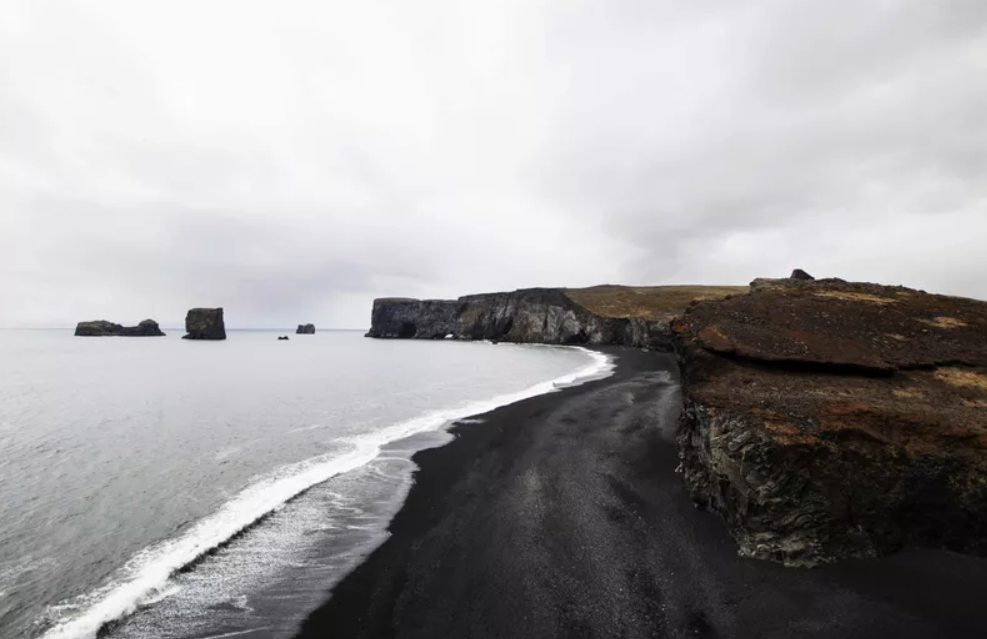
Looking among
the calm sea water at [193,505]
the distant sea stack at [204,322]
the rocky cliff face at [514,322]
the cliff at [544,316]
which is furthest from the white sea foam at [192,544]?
the distant sea stack at [204,322]

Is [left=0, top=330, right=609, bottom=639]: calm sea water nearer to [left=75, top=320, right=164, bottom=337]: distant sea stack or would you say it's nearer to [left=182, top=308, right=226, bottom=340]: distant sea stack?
[left=182, top=308, right=226, bottom=340]: distant sea stack

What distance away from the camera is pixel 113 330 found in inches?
6801

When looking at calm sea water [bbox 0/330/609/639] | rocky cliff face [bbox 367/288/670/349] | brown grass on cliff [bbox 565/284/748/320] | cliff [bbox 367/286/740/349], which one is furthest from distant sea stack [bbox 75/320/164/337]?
calm sea water [bbox 0/330/609/639]

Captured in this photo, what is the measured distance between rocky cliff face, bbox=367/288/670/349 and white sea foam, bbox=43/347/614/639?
59884 millimetres

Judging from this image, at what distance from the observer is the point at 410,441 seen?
56.5ft

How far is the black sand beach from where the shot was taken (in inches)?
229

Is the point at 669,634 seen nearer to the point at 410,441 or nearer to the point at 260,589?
the point at 260,589

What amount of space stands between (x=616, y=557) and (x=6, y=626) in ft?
33.1

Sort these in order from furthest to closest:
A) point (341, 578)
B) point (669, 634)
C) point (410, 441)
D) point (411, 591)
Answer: point (410, 441) → point (341, 578) → point (411, 591) → point (669, 634)

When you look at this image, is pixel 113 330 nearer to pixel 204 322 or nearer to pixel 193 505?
pixel 204 322

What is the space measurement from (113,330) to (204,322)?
2973 inches

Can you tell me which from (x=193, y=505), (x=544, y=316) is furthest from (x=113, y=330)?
(x=193, y=505)

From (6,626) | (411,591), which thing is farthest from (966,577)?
(6,626)


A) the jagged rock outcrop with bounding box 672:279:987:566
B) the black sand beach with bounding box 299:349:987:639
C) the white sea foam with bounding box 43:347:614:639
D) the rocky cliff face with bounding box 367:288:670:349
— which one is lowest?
the white sea foam with bounding box 43:347:614:639
